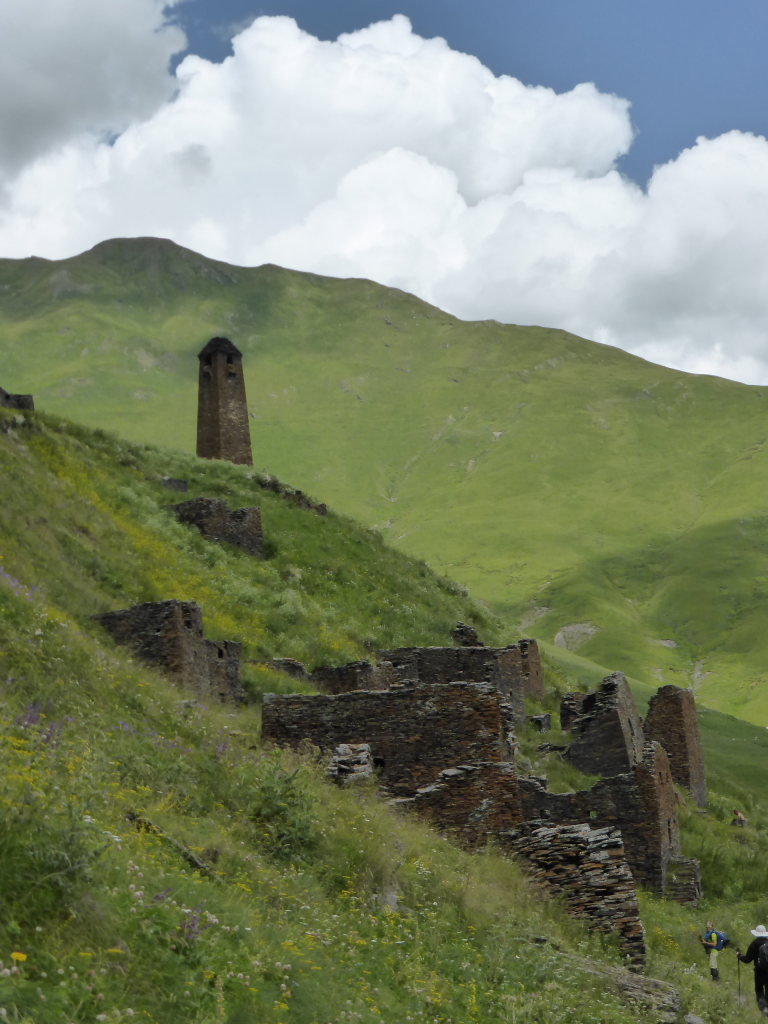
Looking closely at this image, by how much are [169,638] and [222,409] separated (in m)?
→ 46.6

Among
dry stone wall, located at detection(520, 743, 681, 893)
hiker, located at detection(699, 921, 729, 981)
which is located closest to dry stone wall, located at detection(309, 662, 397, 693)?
dry stone wall, located at detection(520, 743, 681, 893)

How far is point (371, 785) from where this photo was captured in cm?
1559

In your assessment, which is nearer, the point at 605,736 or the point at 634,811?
the point at 634,811

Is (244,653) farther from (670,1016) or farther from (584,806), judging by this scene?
(670,1016)

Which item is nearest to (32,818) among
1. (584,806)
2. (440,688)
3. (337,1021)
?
(337,1021)

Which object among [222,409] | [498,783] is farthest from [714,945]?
[222,409]

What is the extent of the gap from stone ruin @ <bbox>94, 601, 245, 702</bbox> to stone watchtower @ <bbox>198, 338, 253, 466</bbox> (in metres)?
43.1

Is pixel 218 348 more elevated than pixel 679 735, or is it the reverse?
pixel 218 348

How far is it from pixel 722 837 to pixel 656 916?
29.3ft

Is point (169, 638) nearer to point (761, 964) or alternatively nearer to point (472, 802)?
point (472, 802)

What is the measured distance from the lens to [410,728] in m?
17.3

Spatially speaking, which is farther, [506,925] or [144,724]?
[144,724]

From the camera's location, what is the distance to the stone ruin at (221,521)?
119 ft

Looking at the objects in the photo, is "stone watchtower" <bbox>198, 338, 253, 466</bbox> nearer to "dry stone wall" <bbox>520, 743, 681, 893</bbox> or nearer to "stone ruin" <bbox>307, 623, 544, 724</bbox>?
"stone ruin" <bbox>307, 623, 544, 724</bbox>
